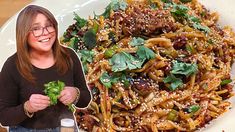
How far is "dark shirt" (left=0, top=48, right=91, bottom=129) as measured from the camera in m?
0.81

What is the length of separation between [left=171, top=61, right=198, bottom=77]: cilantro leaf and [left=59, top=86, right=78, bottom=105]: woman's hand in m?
0.47

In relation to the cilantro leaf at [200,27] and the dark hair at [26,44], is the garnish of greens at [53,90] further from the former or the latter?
the cilantro leaf at [200,27]

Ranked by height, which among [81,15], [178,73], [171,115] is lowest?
[171,115]

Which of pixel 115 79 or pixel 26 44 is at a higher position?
pixel 26 44

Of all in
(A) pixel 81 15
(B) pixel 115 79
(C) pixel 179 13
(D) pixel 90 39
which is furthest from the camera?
(A) pixel 81 15

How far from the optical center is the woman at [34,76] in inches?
31.3

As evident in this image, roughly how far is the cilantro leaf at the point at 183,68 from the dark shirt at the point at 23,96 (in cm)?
48

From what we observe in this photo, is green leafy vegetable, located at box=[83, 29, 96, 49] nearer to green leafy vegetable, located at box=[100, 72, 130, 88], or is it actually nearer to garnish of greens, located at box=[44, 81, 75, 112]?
green leafy vegetable, located at box=[100, 72, 130, 88]

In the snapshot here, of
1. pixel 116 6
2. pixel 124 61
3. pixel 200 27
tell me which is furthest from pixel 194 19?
pixel 124 61

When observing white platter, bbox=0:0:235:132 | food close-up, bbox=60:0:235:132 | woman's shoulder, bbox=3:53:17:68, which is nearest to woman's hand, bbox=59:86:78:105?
woman's shoulder, bbox=3:53:17:68

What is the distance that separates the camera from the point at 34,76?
2.65 ft

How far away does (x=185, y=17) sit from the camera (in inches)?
57.3

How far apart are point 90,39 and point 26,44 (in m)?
0.52

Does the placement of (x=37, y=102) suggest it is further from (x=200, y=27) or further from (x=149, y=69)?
(x=200, y=27)
